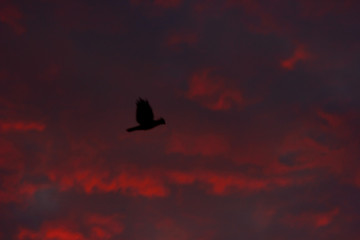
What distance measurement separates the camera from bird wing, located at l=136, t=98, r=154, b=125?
4818 inches

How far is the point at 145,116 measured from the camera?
123 m

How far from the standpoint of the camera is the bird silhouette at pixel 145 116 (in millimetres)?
122500

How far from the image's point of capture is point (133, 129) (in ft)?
412

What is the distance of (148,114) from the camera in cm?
12306

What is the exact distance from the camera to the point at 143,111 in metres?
123

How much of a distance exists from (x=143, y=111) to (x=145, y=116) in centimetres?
73

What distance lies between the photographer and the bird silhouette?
402ft

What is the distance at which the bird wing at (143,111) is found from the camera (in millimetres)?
122375

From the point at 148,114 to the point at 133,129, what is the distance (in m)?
3.06
